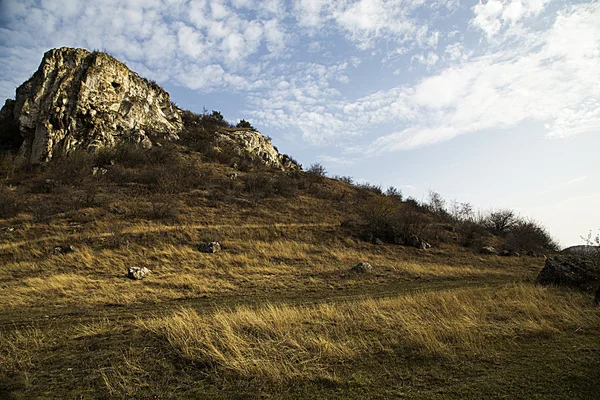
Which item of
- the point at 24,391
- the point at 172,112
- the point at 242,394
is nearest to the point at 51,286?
the point at 24,391

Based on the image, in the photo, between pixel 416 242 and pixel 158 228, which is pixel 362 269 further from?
pixel 158 228

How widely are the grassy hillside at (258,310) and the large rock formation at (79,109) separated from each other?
28.1ft

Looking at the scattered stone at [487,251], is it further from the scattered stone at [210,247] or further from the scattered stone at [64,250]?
the scattered stone at [64,250]

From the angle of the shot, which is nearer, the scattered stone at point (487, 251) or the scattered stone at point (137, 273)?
the scattered stone at point (137, 273)

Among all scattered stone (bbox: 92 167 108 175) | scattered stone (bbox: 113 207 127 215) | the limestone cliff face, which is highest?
the limestone cliff face

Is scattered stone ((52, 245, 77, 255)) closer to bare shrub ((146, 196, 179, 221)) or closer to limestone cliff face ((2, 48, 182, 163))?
bare shrub ((146, 196, 179, 221))

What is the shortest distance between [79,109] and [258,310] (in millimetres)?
39101

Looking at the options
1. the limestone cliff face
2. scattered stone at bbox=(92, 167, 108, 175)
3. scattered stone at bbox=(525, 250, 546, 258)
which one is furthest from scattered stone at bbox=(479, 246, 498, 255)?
the limestone cliff face

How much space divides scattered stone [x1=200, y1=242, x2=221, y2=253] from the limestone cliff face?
2633 cm

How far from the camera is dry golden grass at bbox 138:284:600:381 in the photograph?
14.9 feet

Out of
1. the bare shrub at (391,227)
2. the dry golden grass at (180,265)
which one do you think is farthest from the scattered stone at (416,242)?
the dry golden grass at (180,265)

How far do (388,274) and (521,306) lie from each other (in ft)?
→ 26.1

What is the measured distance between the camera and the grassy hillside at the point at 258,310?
4035 millimetres

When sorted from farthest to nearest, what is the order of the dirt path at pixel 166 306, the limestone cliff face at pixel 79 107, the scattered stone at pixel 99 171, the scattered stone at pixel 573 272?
the limestone cliff face at pixel 79 107 → the scattered stone at pixel 99 171 → the scattered stone at pixel 573 272 → the dirt path at pixel 166 306
